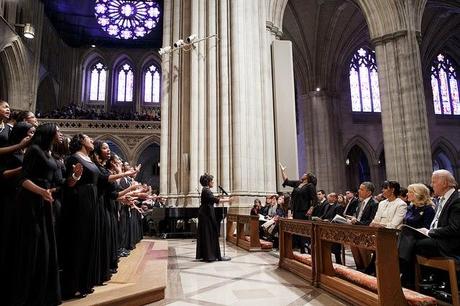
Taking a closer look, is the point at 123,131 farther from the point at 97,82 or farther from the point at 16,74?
the point at 97,82

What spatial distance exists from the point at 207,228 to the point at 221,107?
5.60 metres

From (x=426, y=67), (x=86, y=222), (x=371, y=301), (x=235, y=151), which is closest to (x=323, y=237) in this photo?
(x=371, y=301)

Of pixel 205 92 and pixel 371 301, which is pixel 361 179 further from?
pixel 371 301

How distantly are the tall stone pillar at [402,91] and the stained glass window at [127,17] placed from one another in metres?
17.5

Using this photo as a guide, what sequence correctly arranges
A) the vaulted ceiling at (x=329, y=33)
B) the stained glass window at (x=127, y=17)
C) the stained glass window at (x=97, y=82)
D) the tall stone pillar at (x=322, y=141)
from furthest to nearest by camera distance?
the stained glass window at (x=97, y=82)
the stained glass window at (x=127, y=17)
the tall stone pillar at (x=322, y=141)
the vaulted ceiling at (x=329, y=33)

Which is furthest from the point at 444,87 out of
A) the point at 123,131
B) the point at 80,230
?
the point at 80,230

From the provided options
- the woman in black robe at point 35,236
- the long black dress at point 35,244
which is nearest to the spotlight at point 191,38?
the woman in black robe at point 35,236

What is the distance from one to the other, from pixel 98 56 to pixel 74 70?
2.21 m

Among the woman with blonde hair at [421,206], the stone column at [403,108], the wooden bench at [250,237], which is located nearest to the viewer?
the woman with blonde hair at [421,206]

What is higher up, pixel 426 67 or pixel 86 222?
pixel 426 67

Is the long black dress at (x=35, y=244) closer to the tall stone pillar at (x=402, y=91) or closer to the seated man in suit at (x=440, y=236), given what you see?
the seated man in suit at (x=440, y=236)

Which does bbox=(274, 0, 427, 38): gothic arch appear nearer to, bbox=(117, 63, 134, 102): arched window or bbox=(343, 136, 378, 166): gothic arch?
bbox=(343, 136, 378, 166): gothic arch

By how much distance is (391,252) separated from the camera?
2.97 m

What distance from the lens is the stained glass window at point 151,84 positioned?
2788 centimetres
